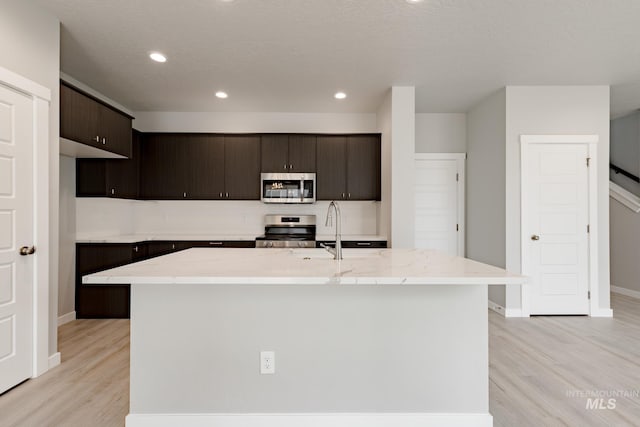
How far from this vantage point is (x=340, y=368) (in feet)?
6.17

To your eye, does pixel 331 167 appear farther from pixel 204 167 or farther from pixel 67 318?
pixel 67 318

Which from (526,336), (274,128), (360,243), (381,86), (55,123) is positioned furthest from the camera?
(274,128)

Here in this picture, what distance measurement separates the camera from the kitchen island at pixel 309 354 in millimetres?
1858

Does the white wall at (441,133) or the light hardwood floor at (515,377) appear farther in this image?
the white wall at (441,133)

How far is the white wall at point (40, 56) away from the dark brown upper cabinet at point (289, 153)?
247 cm

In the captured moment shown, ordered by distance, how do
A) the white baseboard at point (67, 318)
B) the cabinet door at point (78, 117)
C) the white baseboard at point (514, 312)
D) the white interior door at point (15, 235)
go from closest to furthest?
the white interior door at point (15, 235), the cabinet door at point (78, 117), the white baseboard at point (67, 318), the white baseboard at point (514, 312)

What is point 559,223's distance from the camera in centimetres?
411

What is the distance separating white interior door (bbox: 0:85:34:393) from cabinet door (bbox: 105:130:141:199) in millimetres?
1699

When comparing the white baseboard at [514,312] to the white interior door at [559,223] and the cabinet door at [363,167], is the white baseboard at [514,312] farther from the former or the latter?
the cabinet door at [363,167]

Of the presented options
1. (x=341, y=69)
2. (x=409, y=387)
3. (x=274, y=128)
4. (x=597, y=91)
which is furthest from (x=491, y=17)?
(x=274, y=128)

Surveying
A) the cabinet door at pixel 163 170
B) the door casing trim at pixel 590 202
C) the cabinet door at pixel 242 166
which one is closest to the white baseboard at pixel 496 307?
the door casing trim at pixel 590 202

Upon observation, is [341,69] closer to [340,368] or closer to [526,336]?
[340,368]

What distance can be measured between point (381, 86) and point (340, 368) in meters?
3.20

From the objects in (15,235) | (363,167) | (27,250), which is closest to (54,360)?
(27,250)
